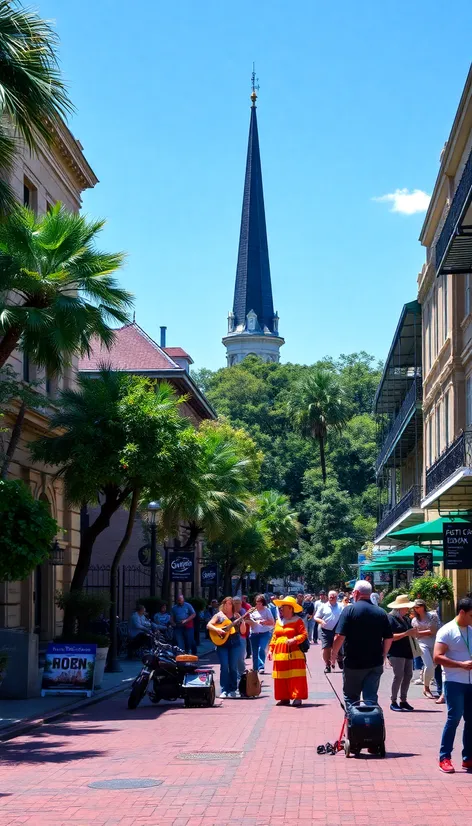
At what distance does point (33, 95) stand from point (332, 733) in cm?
925

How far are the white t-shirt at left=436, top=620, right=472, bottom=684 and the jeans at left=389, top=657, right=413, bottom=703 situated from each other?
21.7ft

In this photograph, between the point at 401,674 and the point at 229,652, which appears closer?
the point at 401,674

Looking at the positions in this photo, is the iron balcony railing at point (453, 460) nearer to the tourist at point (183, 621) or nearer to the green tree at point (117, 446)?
the green tree at point (117, 446)

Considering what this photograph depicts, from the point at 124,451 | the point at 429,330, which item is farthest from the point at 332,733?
the point at 429,330

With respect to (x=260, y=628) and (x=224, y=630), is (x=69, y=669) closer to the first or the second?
(x=224, y=630)

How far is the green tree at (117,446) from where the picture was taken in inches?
1021

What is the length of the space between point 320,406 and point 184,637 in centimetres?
5847

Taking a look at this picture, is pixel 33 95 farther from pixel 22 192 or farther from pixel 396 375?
pixel 396 375

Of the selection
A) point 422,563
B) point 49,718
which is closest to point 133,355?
point 422,563

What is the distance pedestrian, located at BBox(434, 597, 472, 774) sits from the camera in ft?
37.4

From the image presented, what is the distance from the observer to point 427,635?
19797mm

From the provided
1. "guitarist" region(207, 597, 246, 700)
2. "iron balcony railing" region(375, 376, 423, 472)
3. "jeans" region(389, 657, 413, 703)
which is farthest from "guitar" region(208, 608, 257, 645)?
"iron balcony railing" region(375, 376, 423, 472)

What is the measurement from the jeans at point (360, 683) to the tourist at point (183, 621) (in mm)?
14057

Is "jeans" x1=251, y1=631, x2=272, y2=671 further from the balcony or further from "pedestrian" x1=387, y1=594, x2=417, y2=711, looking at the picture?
the balcony
